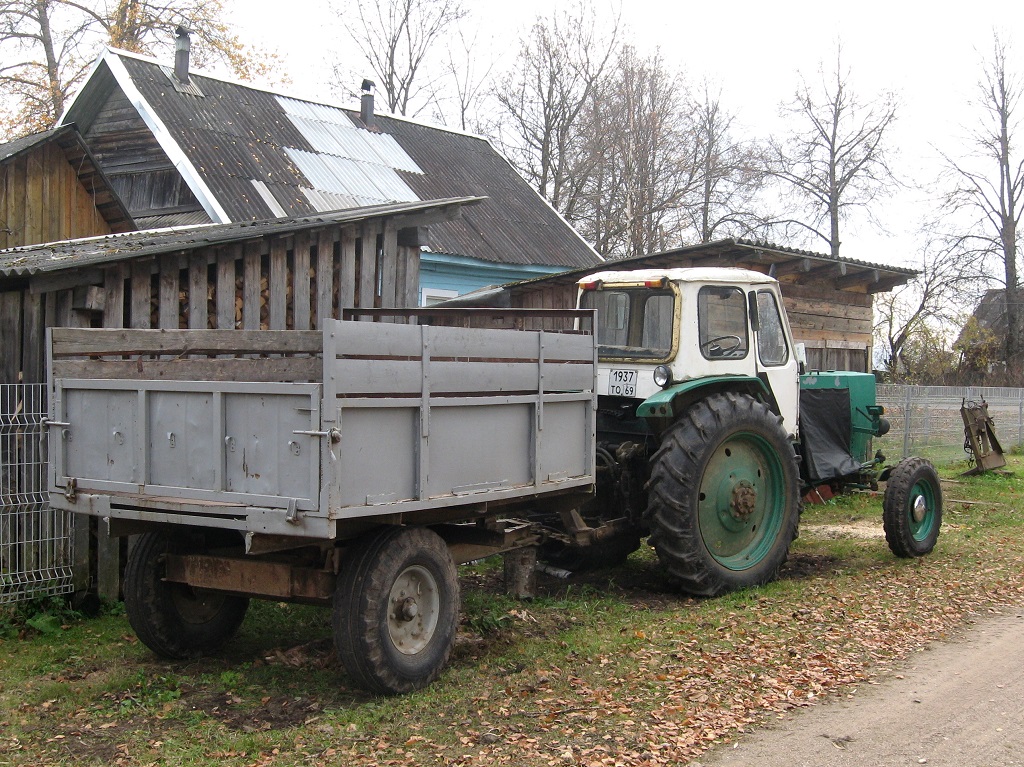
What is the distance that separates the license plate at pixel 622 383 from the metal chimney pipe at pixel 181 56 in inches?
448

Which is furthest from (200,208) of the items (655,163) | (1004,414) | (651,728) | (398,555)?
(655,163)

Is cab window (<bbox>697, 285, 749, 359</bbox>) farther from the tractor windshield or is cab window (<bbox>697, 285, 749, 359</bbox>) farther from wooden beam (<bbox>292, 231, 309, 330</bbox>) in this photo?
wooden beam (<bbox>292, 231, 309, 330</bbox>)

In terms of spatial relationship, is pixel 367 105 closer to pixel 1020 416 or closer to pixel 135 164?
pixel 135 164

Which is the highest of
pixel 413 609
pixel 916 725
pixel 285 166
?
pixel 285 166

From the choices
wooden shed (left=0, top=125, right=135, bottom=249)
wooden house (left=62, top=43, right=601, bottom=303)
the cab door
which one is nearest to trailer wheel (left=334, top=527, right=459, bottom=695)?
the cab door

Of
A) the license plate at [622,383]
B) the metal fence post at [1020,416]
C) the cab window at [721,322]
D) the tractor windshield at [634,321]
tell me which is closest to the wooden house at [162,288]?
the tractor windshield at [634,321]

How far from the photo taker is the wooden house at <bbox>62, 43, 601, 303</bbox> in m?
14.1

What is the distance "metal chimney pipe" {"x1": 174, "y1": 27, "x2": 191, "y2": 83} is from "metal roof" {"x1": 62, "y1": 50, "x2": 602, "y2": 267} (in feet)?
0.84

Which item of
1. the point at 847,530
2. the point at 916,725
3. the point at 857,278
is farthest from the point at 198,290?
the point at 857,278

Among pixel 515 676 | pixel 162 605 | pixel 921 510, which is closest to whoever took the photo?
pixel 515 676

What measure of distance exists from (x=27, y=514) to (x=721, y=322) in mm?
5459

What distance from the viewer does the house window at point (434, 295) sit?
52.0 feet

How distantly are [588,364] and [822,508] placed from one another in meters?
6.74

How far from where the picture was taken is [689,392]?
25.6ft
